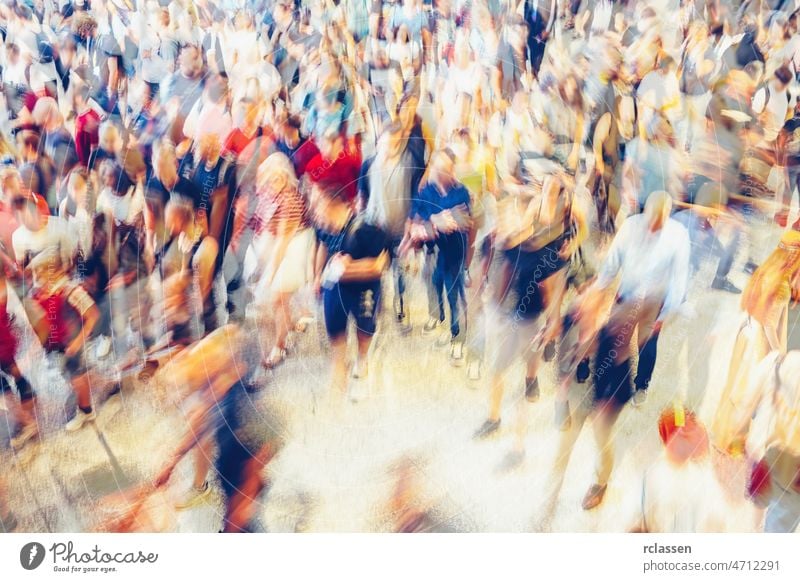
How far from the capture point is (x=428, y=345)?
14.3ft

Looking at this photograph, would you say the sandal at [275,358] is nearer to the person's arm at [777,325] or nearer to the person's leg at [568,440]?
the person's leg at [568,440]

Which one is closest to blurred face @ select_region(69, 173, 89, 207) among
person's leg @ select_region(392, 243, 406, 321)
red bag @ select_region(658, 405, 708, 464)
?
person's leg @ select_region(392, 243, 406, 321)

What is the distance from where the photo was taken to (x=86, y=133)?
171 inches

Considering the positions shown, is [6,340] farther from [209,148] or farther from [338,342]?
[338,342]

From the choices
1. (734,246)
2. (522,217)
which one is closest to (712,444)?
(734,246)

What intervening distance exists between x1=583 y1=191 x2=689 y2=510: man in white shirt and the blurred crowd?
0.02 meters

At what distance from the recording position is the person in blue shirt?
14.2 feet

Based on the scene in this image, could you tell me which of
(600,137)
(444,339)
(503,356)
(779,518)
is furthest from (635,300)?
(779,518)

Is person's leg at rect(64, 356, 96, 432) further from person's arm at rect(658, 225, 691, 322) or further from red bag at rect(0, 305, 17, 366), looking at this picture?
person's arm at rect(658, 225, 691, 322)

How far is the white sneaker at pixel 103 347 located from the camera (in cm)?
434

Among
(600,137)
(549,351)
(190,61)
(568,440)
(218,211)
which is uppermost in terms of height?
(190,61)

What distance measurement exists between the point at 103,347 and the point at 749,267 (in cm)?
314
